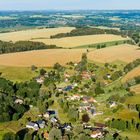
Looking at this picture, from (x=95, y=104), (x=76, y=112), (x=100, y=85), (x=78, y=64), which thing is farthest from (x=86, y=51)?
(x=76, y=112)

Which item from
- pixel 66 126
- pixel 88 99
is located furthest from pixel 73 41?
pixel 66 126

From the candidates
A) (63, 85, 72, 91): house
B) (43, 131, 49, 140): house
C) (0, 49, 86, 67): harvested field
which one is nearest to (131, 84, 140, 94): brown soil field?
(63, 85, 72, 91): house

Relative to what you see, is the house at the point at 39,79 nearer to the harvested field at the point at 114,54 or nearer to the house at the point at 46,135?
the harvested field at the point at 114,54

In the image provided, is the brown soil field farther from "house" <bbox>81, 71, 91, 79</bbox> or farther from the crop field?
the crop field

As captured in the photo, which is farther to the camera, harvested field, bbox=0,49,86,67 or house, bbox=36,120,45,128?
harvested field, bbox=0,49,86,67

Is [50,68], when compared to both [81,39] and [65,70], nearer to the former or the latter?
[65,70]

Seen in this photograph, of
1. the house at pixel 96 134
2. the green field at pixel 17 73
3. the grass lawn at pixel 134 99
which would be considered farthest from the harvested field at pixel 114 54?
the house at pixel 96 134

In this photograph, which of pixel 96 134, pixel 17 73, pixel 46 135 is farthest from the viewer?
pixel 17 73

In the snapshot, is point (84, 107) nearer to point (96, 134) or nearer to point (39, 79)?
point (96, 134)
